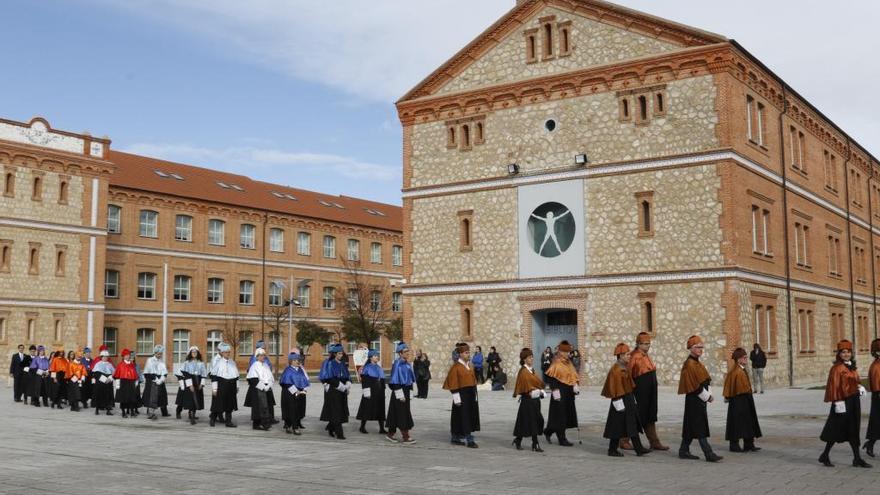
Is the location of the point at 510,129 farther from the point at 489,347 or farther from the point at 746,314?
the point at 746,314

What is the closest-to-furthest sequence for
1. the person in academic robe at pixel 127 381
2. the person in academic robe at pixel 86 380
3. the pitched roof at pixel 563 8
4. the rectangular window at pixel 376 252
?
the person in academic robe at pixel 127 381 → the person in academic robe at pixel 86 380 → the pitched roof at pixel 563 8 → the rectangular window at pixel 376 252

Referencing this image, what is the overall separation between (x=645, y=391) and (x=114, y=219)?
4112cm

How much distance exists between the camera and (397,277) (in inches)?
2675

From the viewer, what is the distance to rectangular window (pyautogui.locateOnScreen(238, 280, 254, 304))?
57.7 m

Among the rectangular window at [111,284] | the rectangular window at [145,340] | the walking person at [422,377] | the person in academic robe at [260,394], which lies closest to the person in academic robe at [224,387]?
the person in academic robe at [260,394]

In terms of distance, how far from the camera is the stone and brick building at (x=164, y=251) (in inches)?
1718

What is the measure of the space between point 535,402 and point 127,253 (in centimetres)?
4039

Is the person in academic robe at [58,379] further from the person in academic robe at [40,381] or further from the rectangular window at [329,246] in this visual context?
the rectangular window at [329,246]

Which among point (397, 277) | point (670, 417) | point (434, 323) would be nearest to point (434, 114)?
point (434, 323)

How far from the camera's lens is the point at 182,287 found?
2137 inches

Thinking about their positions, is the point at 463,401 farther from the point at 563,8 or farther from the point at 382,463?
the point at 563,8

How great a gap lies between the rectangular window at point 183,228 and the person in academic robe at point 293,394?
36.9 m

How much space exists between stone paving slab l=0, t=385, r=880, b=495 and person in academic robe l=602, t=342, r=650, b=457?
10.5 inches

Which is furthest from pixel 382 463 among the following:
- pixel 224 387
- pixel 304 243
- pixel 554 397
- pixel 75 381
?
pixel 304 243
